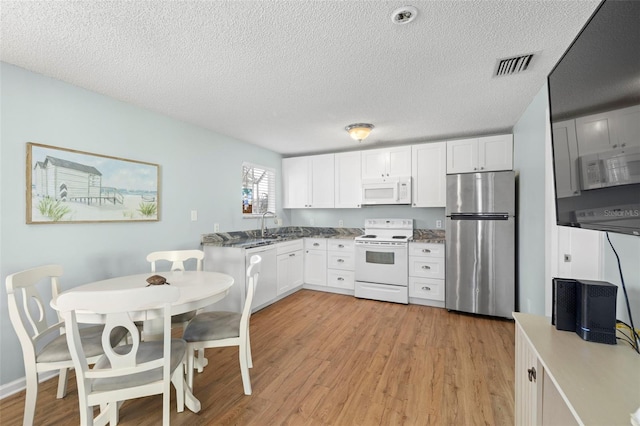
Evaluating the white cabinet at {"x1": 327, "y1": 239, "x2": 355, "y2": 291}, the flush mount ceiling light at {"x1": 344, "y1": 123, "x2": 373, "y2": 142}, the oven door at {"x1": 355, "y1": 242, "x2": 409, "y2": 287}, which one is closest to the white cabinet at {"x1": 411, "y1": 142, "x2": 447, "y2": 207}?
the oven door at {"x1": 355, "y1": 242, "x2": 409, "y2": 287}

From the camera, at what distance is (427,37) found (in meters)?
1.70

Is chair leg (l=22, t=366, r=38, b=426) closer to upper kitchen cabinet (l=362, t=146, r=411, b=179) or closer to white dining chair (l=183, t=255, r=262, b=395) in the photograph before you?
white dining chair (l=183, t=255, r=262, b=395)

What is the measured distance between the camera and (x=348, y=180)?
4.55 metres

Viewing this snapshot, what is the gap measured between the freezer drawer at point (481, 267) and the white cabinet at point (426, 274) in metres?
0.13

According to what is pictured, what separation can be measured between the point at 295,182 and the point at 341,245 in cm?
148

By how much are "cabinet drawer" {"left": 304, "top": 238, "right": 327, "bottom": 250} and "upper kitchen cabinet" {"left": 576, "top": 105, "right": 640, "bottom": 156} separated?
3.54 m

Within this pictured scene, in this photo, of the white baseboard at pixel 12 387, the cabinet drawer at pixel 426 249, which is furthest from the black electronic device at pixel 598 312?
the white baseboard at pixel 12 387

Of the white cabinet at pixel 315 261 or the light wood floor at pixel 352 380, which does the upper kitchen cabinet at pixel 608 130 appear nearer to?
the light wood floor at pixel 352 380

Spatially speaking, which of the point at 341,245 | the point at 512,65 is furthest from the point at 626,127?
the point at 341,245

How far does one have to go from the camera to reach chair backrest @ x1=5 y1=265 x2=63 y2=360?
5.07ft

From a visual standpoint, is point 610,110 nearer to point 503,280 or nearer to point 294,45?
point 294,45

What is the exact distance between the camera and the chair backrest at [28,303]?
1544mm

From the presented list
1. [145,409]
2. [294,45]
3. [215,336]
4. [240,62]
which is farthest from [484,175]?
[145,409]

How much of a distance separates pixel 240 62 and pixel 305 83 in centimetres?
57
